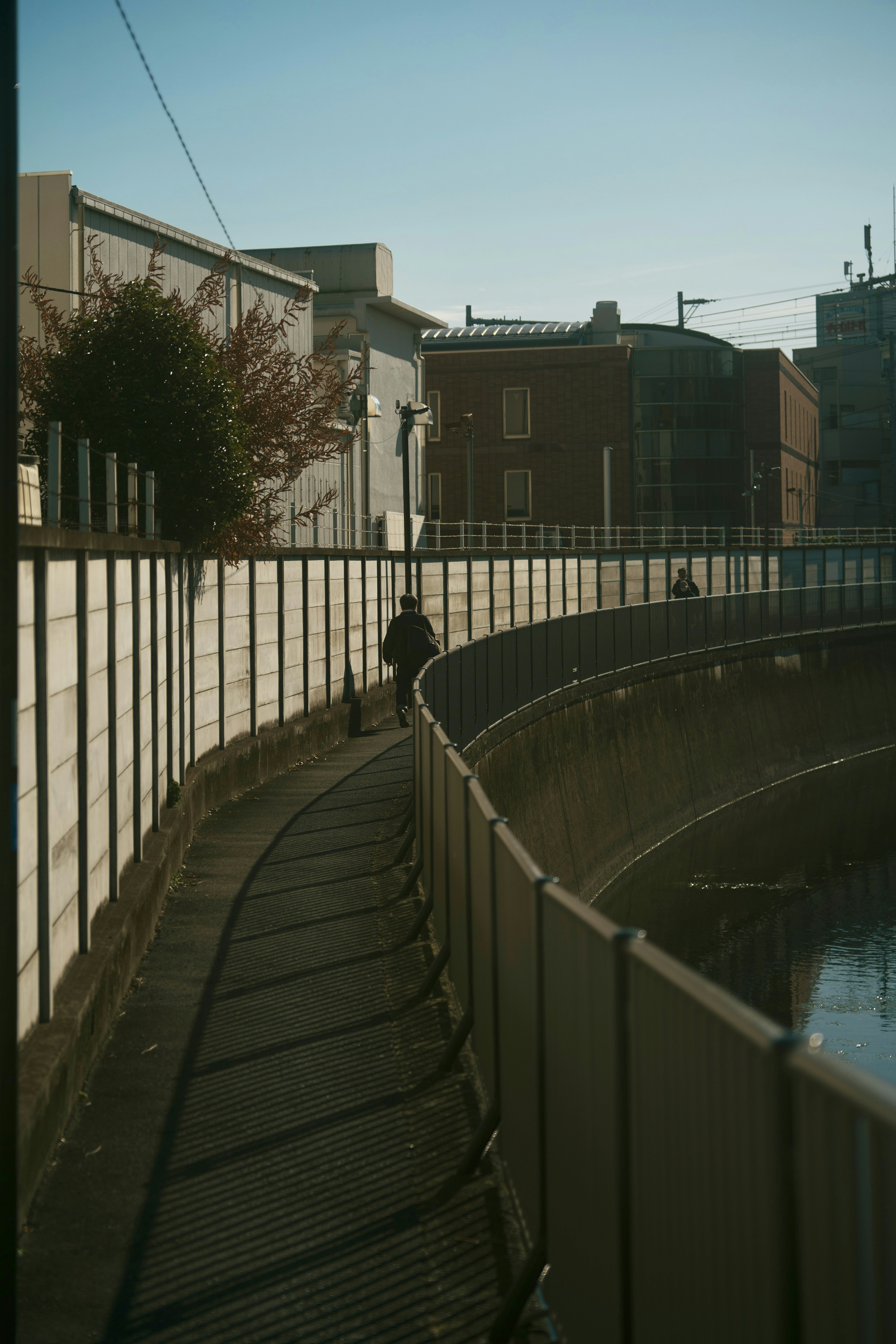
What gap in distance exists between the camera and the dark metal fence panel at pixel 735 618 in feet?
140

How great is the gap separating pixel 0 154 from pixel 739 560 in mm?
54802

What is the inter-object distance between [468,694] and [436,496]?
5651cm

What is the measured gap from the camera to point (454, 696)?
57.6 ft

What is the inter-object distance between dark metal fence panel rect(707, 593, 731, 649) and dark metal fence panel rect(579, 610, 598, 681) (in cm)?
1014

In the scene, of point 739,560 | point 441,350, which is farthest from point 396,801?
point 441,350

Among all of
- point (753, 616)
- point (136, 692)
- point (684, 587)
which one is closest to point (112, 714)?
point (136, 692)

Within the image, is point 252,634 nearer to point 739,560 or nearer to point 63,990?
point 63,990

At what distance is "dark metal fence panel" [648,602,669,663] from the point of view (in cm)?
3600

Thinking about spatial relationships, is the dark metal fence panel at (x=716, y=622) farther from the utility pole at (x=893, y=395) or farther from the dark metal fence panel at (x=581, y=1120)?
the utility pole at (x=893, y=395)

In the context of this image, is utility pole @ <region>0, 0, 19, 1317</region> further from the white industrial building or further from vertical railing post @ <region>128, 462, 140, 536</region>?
the white industrial building

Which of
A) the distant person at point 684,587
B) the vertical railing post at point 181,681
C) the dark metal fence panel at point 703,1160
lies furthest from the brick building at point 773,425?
the dark metal fence panel at point 703,1160

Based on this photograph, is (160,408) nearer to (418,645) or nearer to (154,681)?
(418,645)

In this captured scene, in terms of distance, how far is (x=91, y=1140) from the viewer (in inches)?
243

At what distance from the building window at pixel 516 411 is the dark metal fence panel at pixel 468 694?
5738cm
